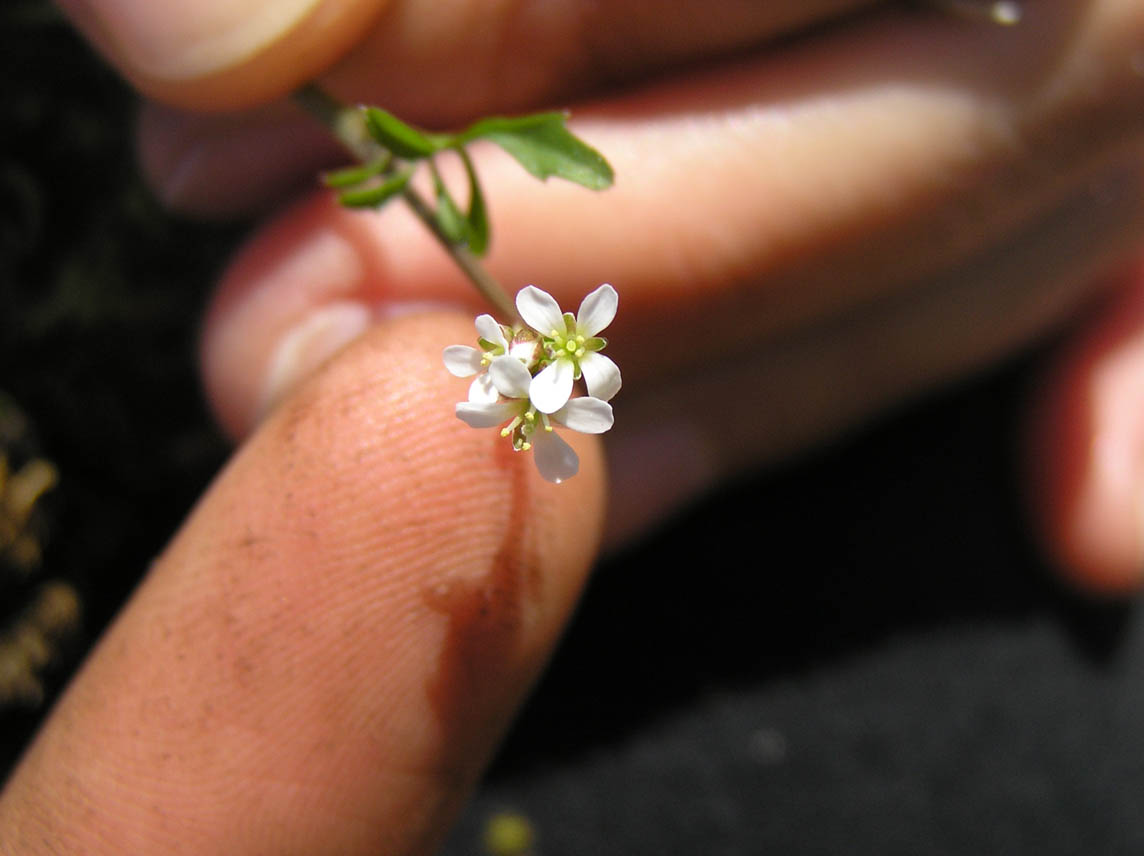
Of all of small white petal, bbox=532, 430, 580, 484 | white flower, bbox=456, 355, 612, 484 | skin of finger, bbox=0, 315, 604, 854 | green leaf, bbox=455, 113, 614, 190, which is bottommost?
skin of finger, bbox=0, 315, 604, 854

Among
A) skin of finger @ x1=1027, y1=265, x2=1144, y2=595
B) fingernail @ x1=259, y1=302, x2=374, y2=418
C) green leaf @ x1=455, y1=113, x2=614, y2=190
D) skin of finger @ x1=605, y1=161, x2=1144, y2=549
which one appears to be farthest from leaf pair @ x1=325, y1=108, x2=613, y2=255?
skin of finger @ x1=1027, y1=265, x2=1144, y2=595

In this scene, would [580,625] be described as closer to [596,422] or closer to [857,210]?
[857,210]

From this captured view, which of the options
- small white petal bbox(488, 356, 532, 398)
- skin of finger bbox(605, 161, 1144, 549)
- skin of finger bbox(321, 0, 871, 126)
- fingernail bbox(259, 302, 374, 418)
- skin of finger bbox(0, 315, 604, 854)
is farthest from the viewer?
skin of finger bbox(605, 161, 1144, 549)

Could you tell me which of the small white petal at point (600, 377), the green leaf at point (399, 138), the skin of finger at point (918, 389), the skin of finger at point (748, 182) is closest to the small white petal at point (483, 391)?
the small white petal at point (600, 377)

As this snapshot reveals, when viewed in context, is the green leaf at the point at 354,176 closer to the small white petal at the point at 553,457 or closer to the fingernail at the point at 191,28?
the fingernail at the point at 191,28

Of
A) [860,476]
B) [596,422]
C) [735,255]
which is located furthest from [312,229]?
[860,476]

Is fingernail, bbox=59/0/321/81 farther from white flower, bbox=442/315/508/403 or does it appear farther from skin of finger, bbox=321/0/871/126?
white flower, bbox=442/315/508/403
